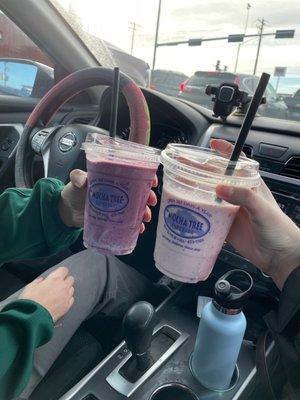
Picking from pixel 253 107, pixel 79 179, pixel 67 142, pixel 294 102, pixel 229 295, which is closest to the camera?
pixel 253 107

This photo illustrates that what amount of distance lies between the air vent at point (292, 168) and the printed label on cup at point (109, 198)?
2.78ft

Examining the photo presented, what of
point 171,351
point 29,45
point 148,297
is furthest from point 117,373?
point 29,45

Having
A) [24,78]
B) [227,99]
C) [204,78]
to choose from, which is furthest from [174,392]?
[204,78]

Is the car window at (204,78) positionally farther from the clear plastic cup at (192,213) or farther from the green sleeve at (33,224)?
the clear plastic cup at (192,213)

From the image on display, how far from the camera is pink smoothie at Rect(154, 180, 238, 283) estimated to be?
0.78m

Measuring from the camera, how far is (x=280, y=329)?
968mm

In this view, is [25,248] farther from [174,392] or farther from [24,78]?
[24,78]

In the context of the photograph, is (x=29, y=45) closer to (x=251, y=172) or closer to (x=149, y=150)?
(x=149, y=150)

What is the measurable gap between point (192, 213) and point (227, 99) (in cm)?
104

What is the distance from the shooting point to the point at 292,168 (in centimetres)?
146

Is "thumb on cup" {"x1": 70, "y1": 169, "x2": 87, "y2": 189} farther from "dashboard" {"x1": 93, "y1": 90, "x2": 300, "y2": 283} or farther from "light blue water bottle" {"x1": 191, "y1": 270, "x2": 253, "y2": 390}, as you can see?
"dashboard" {"x1": 93, "y1": 90, "x2": 300, "y2": 283}

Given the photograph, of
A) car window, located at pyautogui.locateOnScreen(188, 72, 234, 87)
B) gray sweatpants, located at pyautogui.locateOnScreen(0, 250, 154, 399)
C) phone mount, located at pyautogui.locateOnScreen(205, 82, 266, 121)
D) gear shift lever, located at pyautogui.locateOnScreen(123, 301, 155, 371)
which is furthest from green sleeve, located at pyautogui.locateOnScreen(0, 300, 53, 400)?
car window, located at pyautogui.locateOnScreen(188, 72, 234, 87)

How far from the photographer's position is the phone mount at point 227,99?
165 cm

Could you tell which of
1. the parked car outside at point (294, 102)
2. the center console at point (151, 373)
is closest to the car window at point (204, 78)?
the parked car outside at point (294, 102)
